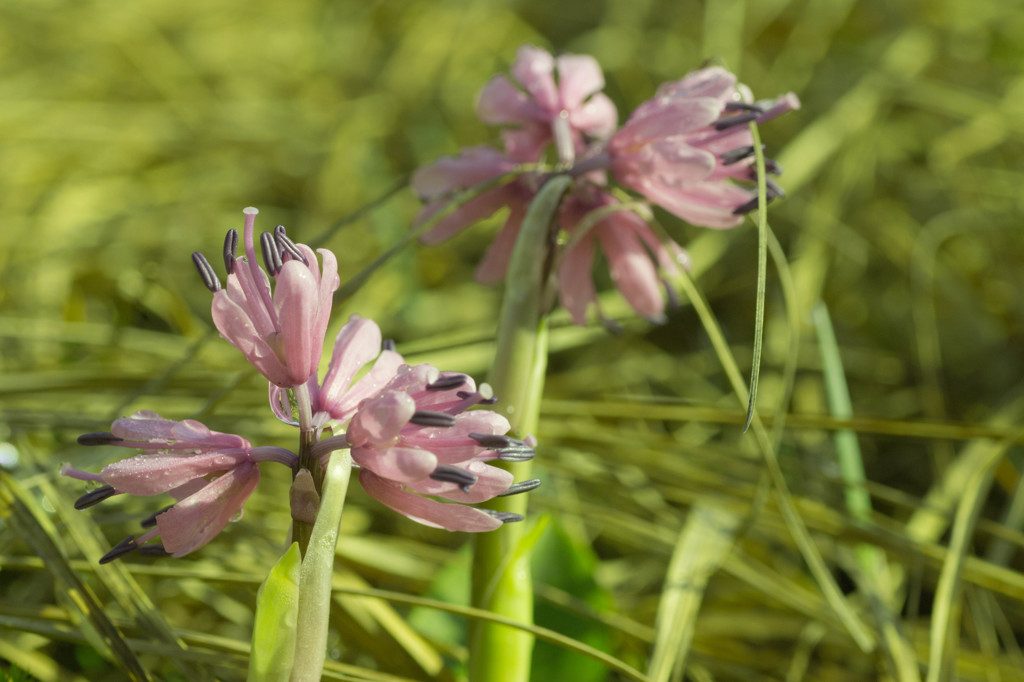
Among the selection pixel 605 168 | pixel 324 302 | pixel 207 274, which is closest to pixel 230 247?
pixel 207 274

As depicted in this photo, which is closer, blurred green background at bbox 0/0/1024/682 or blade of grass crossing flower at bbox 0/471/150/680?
blade of grass crossing flower at bbox 0/471/150/680

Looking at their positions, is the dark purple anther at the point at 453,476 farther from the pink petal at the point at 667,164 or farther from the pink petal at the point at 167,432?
the pink petal at the point at 667,164

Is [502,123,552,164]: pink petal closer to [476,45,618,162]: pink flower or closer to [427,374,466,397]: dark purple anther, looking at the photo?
[476,45,618,162]: pink flower

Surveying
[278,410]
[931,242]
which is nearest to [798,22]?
[931,242]

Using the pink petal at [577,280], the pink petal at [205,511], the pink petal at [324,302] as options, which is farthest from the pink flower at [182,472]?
the pink petal at [577,280]

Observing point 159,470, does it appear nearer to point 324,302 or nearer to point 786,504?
point 324,302

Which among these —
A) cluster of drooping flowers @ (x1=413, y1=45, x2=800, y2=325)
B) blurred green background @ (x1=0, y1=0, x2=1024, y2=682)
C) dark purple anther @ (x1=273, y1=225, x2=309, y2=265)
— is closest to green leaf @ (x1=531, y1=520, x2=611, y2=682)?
blurred green background @ (x1=0, y1=0, x2=1024, y2=682)
